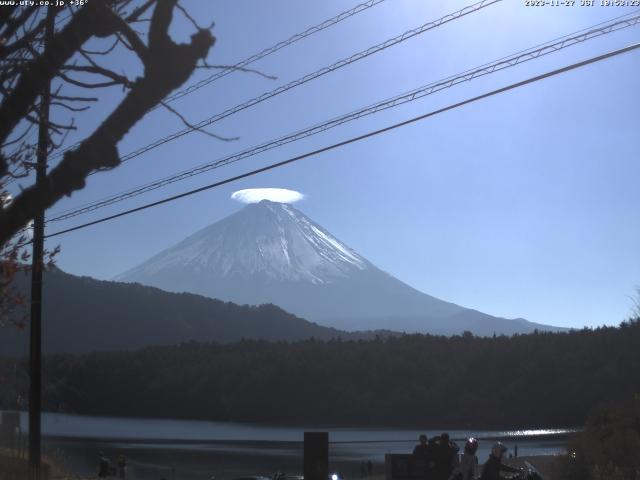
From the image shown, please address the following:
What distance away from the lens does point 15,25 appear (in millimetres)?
5730

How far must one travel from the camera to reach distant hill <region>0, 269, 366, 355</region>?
14238 centimetres

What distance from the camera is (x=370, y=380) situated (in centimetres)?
9831

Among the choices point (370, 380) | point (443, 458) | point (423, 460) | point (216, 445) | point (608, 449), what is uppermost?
point (443, 458)

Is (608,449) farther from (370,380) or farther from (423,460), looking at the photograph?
(370,380)

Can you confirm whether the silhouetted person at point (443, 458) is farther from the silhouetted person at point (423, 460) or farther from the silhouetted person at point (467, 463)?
the silhouetted person at point (467, 463)

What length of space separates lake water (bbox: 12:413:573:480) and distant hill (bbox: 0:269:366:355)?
4047cm

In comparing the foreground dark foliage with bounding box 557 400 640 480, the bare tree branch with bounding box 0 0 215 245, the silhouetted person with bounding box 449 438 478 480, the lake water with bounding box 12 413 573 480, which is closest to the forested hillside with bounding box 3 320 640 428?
the lake water with bounding box 12 413 573 480

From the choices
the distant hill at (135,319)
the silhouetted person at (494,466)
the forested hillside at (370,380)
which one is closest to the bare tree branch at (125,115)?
the silhouetted person at (494,466)

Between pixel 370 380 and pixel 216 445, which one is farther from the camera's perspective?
pixel 370 380

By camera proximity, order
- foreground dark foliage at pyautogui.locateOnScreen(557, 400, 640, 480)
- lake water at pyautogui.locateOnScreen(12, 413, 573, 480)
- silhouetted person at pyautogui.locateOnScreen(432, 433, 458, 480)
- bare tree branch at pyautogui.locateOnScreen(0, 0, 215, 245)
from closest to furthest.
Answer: bare tree branch at pyautogui.locateOnScreen(0, 0, 215, 245) → silhouetted person at pyautogui.locateOnScreen(432, 433, 458, 480) → foreground dark foliage at pyautogui.locateOnScreen(557, 400, 640, 480) → lake water at pyautogui.locateOnScreen(12, 413, 573, 480)

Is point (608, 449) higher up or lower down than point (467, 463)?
lower down

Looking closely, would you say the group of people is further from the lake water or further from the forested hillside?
the forested hillside

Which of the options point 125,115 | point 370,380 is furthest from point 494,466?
point 370,380

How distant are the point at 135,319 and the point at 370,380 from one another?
65.0m
